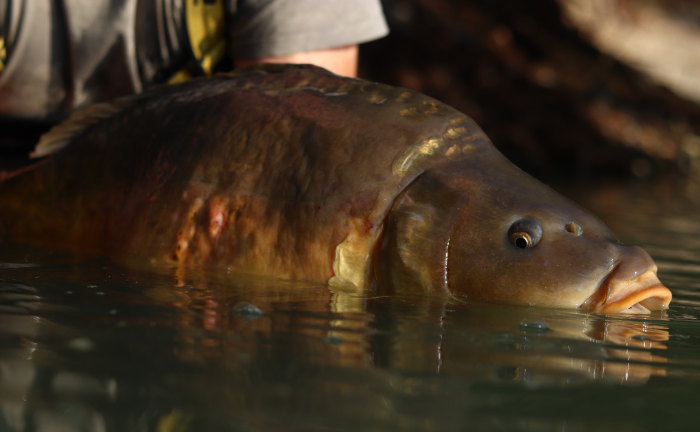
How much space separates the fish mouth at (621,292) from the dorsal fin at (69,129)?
1.33m

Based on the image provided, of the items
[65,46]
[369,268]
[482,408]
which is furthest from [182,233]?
[65,46]

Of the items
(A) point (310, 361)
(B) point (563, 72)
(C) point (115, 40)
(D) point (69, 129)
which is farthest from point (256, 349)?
(B) point (563, 72)

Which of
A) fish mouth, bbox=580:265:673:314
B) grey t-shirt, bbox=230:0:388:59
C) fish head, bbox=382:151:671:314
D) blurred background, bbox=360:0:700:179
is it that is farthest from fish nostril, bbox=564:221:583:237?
blurred background, bbox=360:0:700:179

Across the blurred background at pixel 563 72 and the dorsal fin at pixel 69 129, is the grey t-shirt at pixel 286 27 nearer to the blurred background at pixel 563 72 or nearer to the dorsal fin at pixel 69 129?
the dorsal fin at pixel 69 129

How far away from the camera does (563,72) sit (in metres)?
8.35

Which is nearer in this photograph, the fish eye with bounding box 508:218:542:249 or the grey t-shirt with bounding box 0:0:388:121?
the fish eye with bounding box 508:218:542:249

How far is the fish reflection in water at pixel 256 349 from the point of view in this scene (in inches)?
34.7

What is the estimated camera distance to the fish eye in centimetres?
159

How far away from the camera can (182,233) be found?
181cm

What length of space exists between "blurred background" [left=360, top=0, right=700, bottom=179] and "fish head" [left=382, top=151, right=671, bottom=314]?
661cm

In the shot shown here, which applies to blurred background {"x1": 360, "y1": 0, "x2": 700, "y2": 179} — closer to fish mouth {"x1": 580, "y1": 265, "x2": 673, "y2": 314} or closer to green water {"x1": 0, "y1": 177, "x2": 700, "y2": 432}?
fish mouth {"x1": 580, "y1": 265, "x2": 673, "y2": 314}

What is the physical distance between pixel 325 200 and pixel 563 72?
720cm

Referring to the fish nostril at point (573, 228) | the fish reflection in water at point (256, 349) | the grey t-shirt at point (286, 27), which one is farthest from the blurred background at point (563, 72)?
the fish reflection in water at point (256, 349)

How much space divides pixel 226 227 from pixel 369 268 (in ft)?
1.11
